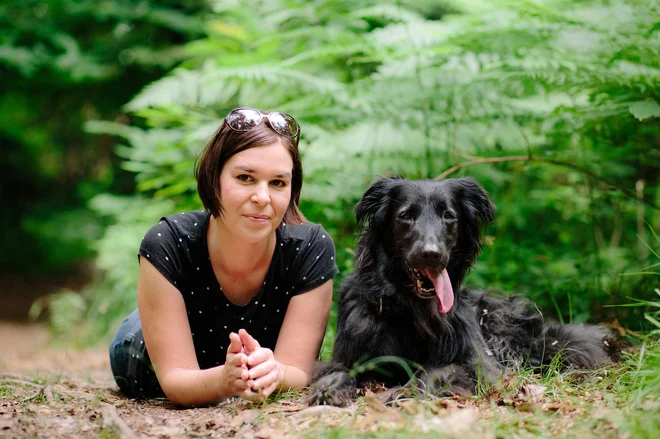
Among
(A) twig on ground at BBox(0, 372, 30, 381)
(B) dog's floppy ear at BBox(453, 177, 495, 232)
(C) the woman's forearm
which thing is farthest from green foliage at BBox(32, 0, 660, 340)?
(A) twig on ground at BBox(0, 372, 30, 381)

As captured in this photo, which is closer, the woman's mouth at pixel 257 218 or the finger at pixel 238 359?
the finger at pixel 238 359

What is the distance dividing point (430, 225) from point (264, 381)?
1.00 metres

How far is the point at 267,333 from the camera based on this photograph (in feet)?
10.3

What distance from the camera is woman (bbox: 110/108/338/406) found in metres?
2.72

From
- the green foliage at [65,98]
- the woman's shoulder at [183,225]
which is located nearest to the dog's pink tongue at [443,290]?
the woman's shoulder at [183,225]

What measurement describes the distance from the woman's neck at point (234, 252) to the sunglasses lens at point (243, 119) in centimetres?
45

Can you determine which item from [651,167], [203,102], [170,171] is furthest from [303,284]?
[651,167]

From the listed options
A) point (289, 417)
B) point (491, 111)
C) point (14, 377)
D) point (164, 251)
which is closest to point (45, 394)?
point (14, 377)

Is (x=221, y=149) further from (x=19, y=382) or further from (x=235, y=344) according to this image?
(x=19, y=382)

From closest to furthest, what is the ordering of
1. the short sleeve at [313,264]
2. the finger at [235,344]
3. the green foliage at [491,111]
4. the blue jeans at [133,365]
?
the finger at [235,344] → the short sleeve at [313,264] → the blue jeans at [133,365] → the green foliage at [491,111]

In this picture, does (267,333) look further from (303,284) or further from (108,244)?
(108,244)

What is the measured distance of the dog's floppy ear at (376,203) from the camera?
2.97m

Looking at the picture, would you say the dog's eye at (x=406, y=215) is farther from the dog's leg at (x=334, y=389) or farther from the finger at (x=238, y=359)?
the finger at (x=238, y=359)

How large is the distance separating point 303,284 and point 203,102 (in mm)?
2683
